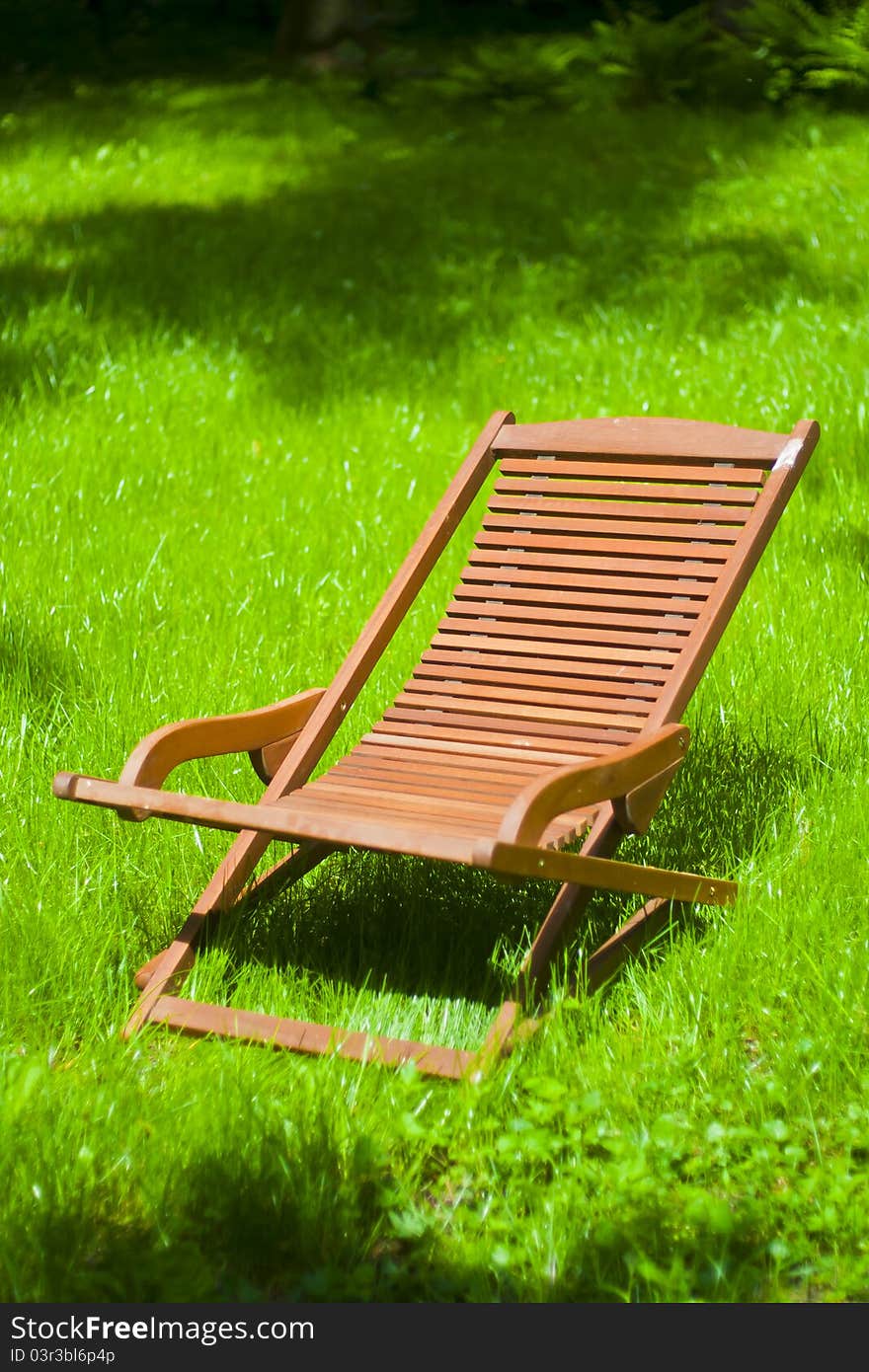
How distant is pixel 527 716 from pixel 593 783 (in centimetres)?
81

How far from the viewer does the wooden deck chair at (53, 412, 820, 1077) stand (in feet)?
9.24

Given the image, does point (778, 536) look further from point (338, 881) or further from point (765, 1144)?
point (765, 1144)

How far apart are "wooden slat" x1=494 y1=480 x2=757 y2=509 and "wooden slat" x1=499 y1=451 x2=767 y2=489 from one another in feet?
0.06

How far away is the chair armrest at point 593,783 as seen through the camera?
2619 mm

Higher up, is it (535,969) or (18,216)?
(535,969)

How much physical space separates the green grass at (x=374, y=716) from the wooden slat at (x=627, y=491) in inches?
28.7

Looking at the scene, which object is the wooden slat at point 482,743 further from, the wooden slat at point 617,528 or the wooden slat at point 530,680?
the wooden slat at point 617,528

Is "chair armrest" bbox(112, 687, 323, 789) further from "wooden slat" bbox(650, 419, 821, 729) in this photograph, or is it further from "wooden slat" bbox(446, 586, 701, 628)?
"wooden slat" bbox(650, 419, 821, 729)

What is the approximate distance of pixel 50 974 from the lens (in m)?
3.12

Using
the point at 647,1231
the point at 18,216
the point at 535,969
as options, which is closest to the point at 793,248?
the point at 18,216

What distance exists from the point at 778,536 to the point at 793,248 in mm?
3833

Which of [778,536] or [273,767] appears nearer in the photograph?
[273,767]

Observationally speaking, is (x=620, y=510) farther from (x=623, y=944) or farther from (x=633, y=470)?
(x=623, y=944)

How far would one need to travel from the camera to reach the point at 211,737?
10.6ft
